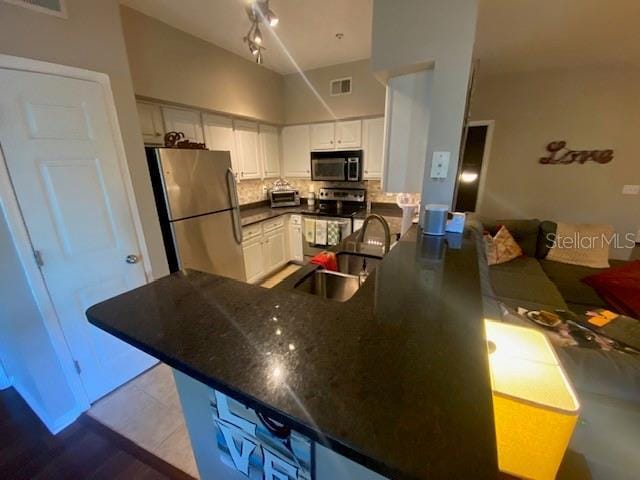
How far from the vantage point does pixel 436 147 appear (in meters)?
1.51

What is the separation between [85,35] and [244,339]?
2052 mm

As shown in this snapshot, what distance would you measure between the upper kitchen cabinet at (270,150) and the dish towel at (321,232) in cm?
112

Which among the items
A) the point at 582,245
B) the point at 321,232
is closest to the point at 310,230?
the point at 321,232

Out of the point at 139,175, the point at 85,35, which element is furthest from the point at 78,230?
the point at 85,35

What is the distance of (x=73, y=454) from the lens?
1489 millimetres

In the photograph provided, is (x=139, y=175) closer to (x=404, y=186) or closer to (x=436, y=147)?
(x=404, y=186)

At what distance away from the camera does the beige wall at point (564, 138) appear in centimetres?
312

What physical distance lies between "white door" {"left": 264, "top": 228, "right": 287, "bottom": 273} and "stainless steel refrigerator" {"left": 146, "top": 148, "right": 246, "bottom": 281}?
631 millimetres

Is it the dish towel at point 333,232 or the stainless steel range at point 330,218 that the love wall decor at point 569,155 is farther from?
the dish towel at point 333,232

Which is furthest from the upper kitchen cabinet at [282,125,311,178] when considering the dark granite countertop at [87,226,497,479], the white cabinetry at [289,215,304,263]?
the dark granite countertop at [87,226,497,479]

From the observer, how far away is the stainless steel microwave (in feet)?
11.4

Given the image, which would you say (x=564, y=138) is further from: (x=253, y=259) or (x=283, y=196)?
(x=253, y=259)

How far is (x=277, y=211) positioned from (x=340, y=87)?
188 cm

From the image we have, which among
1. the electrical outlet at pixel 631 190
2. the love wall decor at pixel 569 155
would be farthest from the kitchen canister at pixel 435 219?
the electrical outlet at pixel 631 190
